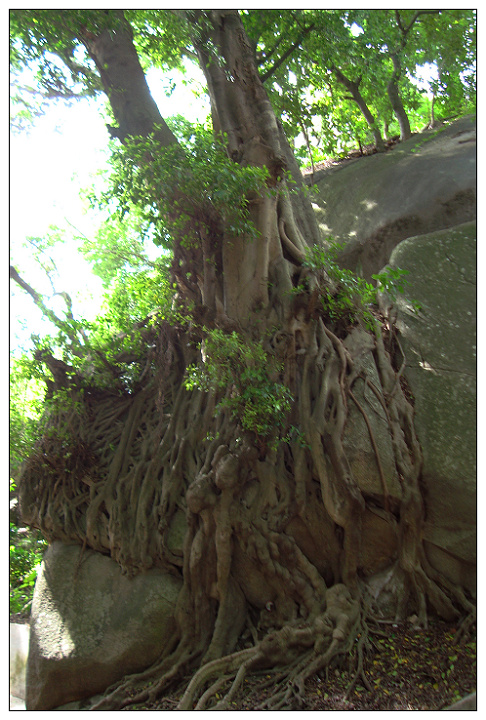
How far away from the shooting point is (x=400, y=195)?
6074mm

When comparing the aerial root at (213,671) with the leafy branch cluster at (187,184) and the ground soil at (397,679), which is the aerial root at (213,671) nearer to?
the ground soil at (397,679)

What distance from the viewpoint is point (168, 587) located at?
429 centimetres

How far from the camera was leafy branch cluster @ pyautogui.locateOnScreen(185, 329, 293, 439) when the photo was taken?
155 inches

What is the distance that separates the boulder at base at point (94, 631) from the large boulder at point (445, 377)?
217 cm

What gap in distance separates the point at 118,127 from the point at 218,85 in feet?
3.25

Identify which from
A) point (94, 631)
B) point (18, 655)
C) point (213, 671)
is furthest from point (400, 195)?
point (18, 655)

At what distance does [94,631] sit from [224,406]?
208 cm

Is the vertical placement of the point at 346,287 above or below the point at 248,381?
above

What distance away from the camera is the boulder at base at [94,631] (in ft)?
13.6

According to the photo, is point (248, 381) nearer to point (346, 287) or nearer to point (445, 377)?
point (346, 287)

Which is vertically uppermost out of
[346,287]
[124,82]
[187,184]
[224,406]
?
[124,82]

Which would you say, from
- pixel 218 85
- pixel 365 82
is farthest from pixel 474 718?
pixel 365 82

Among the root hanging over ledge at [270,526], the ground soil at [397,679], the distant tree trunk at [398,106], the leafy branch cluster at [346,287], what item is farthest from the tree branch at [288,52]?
the ground soil at [397,679]
